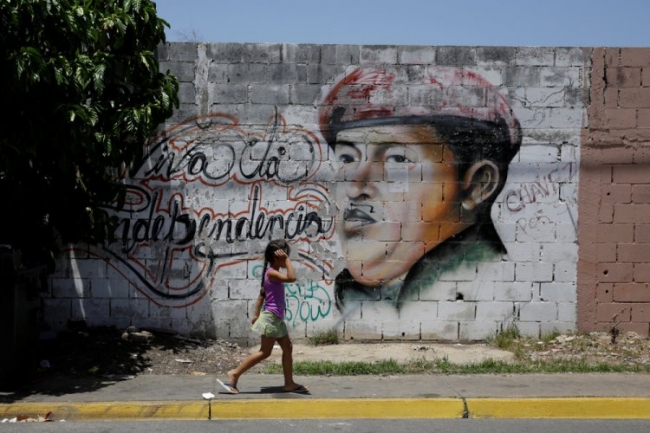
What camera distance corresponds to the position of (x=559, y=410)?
712cm

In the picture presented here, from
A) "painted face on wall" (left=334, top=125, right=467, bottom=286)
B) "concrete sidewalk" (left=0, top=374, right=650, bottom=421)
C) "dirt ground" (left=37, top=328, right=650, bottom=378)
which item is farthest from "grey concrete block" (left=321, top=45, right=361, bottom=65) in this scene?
"concrete sidewalk" (left=0, top=374, right=650, bottom=421)

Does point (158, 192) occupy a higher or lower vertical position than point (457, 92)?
lower

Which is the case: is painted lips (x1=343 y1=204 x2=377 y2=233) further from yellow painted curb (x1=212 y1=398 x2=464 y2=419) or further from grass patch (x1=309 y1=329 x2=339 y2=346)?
yellow painted curb (x1=212 y1=398 x2=464 y2=419)

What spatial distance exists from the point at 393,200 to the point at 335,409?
3282 millimetres

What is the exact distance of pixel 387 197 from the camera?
9.66 meters

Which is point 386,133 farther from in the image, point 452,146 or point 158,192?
point 158,192

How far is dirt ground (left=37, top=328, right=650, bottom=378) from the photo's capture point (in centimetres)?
849

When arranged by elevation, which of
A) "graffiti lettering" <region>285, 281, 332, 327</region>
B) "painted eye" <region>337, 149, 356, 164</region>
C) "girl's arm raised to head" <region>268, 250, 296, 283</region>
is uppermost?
"painted eye" <region>337, 149, 356, 164</region>

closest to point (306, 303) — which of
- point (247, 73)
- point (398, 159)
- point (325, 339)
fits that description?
point (325, 339)

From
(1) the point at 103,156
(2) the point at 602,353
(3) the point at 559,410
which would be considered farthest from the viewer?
(2) the point at 602,353

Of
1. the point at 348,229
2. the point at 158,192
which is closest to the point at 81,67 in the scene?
the point at 158,192

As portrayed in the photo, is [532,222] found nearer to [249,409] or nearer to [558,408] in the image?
[558,408]

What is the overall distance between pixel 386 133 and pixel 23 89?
425 centimetres

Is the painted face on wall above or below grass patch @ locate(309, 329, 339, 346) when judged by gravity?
above
